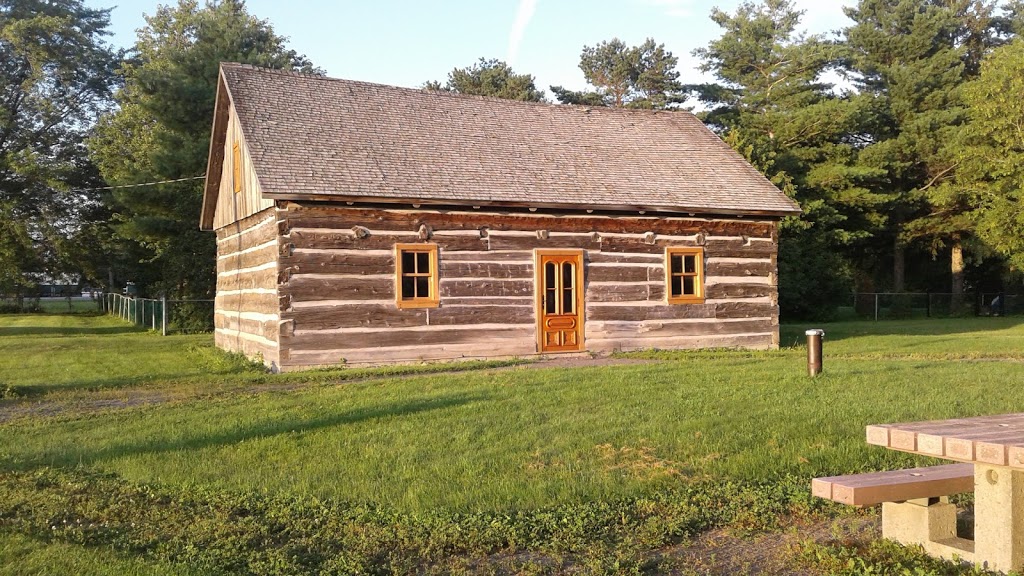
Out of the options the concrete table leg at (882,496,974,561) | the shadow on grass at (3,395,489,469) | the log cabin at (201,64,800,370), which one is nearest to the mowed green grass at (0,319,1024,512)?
the shadow on grass at (3,395,489,469)

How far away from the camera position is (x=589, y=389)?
1252 centimetres

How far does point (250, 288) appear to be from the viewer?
65.0ft

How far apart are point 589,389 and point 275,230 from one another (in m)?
7.71

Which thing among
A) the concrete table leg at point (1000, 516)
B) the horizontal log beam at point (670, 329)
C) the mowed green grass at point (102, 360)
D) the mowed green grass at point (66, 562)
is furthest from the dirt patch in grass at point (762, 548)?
the horizontal log beam at point (670, 329)

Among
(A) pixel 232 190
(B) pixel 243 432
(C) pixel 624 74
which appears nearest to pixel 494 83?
(C) pixel 624 74

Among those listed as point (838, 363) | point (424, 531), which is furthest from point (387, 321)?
point (424, 531)

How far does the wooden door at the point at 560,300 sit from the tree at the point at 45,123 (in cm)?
2676

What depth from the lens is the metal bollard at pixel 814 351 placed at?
1416 centimetres

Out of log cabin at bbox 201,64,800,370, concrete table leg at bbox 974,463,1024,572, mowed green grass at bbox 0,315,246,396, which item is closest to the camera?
concrete table leg at bbox 974,463,1024,572

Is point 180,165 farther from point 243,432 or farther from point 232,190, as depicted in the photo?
point 243,432

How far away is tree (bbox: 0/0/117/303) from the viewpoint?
37812 millimetres

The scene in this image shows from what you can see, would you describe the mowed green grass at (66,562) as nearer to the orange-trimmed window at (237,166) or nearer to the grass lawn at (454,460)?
the grass lawn at (454,460)

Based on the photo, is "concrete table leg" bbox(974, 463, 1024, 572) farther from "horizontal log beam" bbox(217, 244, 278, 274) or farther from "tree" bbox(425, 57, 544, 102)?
"tree" bbox(425, 57, 544, 102)

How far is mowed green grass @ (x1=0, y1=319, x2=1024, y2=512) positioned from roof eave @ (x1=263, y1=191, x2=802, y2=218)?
3615 millimetres
